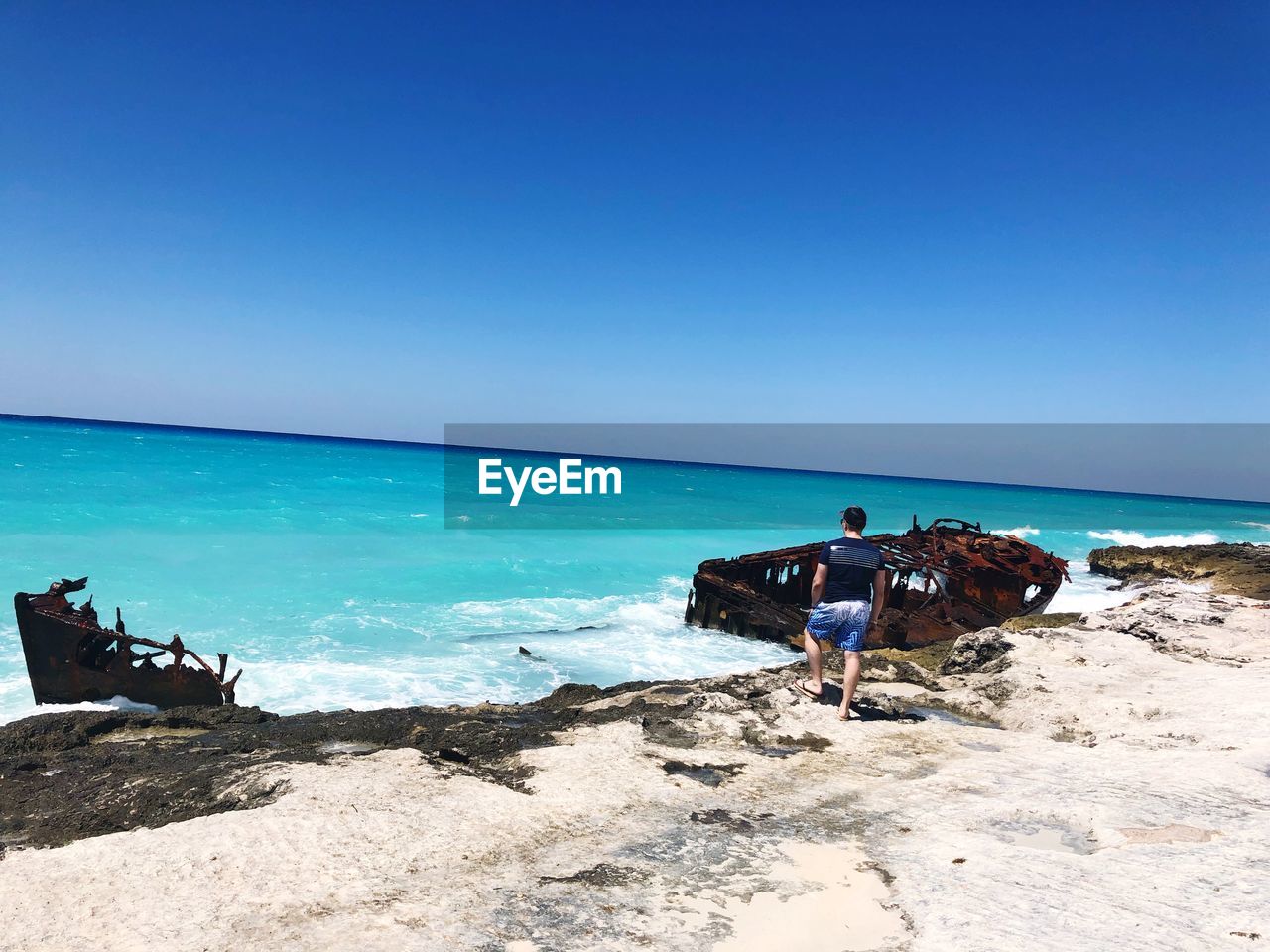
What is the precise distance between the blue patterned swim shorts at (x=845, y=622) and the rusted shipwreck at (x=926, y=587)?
7.24 metres

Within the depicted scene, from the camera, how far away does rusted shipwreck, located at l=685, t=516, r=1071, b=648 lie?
1430 centimetres

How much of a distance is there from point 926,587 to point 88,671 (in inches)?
585

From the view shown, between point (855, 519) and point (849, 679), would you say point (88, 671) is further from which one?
point (855, 519)

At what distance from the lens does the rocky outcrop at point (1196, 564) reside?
963 inches

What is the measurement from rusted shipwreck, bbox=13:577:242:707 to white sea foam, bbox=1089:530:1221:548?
176ft

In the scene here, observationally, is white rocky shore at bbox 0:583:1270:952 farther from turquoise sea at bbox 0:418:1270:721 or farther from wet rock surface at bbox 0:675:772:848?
turquoise sea at bbox 0:418:1270:721

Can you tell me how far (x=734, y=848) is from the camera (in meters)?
4.16

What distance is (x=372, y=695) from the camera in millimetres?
11242

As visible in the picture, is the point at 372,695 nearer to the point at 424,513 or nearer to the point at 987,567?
the point at 987,567

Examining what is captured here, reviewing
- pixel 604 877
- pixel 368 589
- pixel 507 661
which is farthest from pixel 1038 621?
pixel 368 589

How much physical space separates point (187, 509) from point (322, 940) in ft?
127

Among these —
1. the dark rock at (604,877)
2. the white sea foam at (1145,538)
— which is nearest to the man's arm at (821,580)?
the dark rock at (604,877)

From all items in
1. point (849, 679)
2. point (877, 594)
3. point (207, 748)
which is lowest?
point (207, 748)

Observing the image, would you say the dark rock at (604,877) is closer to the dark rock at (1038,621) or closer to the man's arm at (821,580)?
the man's arm at (821,580)
